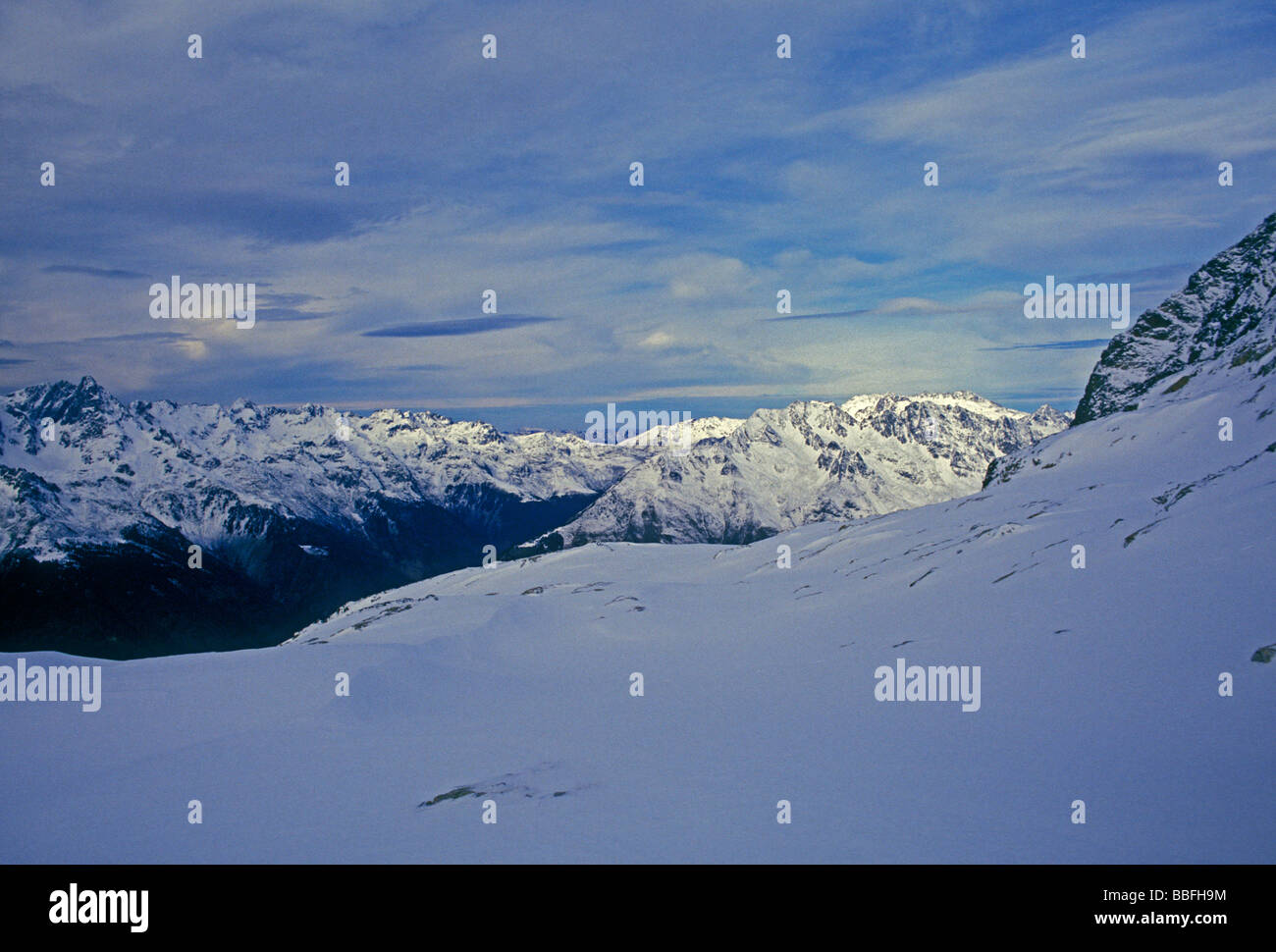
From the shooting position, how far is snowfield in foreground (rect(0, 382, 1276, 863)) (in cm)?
1889

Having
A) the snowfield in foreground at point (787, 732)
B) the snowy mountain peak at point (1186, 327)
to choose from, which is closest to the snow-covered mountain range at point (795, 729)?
the snowfield in foreground at point (787, 732)

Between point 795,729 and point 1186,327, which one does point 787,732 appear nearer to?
point 795,729

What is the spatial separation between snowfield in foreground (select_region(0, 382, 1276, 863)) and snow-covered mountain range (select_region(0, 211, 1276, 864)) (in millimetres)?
122

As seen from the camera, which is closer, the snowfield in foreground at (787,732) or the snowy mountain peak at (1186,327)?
the snowfield in foreground at (787,732)

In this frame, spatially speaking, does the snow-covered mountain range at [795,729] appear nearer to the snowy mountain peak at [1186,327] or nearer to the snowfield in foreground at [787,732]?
the snowfield in foreground at [787,732]

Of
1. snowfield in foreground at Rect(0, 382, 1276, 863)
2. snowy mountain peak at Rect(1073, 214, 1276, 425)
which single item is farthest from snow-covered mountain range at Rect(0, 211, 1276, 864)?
snowy mountain peak at Rect(1073, 214, 1276, 425)

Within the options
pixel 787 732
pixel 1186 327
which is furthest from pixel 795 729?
pixel 1186 327

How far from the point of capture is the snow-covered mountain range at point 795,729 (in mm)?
18891

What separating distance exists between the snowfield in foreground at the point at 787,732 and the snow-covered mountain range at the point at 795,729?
0.12 metres

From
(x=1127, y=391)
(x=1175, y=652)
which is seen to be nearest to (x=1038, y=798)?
(x=1175, y=652)

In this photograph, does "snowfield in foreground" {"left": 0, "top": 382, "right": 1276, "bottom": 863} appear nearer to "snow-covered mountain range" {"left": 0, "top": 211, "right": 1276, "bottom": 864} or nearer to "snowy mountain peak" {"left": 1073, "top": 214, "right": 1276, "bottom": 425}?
"snow-covered mountain range" {"left": 0, "top": 211, "right": 1276, "bottom": 864}
